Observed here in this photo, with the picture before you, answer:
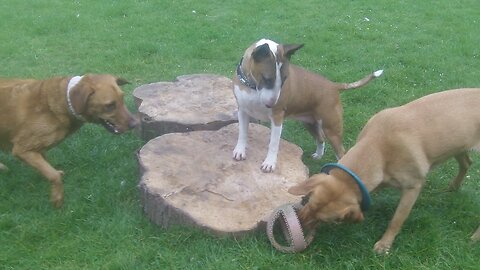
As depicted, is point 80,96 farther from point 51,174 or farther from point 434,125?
point 434,125

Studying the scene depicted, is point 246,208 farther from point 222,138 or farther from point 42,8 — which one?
point 42,8

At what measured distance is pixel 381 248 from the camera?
4.30 meters

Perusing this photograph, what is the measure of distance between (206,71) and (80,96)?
3649 millimetres

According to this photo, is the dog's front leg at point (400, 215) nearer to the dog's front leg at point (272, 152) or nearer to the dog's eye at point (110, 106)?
the dog's front leg at point (272, 152)

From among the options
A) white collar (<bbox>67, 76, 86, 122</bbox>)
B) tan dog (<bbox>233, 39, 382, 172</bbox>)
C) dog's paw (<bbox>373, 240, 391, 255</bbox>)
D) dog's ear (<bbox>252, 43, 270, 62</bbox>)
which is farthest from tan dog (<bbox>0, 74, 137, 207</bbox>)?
dog's paw (<bbox>373, 240, 391, 255</bbox>)

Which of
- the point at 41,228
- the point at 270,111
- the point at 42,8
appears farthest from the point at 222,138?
the point at 42,8

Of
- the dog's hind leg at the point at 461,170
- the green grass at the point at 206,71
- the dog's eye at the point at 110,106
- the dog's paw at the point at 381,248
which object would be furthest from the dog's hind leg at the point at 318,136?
the dog's eye at the point at 110,106

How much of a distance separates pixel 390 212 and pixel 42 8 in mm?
9389

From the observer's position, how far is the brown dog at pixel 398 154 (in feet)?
12.8

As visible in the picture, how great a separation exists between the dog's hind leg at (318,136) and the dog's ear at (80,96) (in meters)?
2.40

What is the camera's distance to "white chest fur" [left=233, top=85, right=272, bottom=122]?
505cm

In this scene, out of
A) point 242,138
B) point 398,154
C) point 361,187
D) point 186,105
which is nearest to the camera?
point 361,187

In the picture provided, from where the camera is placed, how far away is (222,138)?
5562mm

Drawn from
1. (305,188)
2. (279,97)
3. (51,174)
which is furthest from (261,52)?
(51,174)
